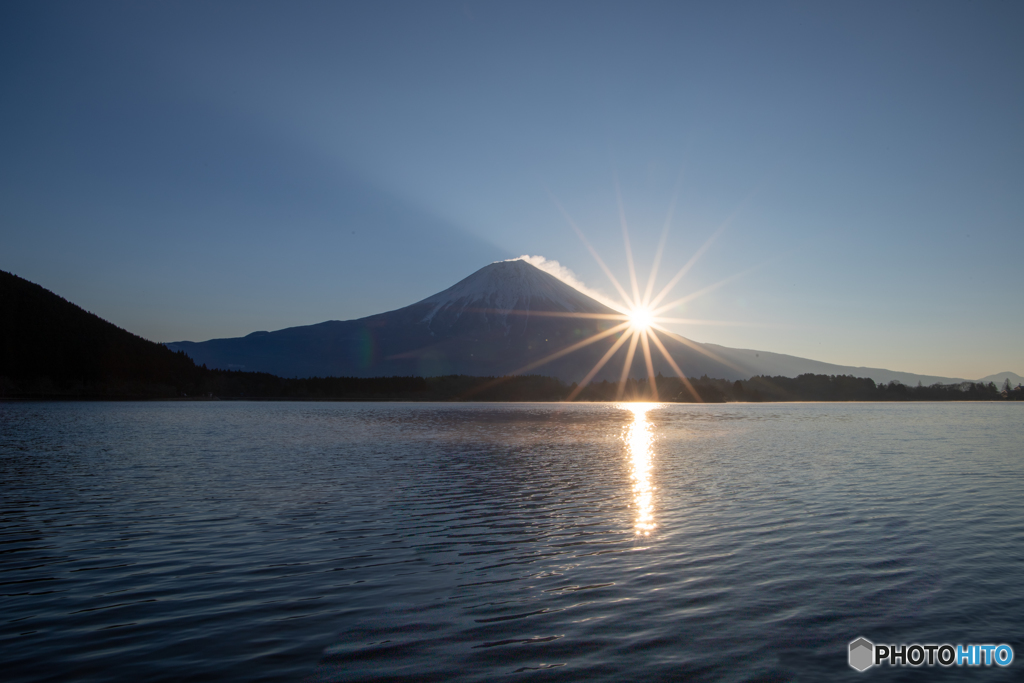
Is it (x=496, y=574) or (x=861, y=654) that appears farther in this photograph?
(x=496, y=574)

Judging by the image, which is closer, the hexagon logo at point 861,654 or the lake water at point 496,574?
the lake water at point 496,574

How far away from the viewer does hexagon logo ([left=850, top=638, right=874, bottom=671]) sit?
11.1 metres

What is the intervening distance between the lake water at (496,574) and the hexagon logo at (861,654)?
0.86 ft

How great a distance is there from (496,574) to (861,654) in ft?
28.6

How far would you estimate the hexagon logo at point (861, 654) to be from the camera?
36.3 feet

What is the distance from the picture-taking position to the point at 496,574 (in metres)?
16.4

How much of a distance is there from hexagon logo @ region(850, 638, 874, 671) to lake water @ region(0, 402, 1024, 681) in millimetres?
263

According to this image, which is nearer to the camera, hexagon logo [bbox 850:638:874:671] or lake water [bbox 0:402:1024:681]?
lake water [bbox 0:402:1024:681]

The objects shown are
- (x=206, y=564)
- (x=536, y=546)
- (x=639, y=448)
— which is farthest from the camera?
(x=639, y=448)

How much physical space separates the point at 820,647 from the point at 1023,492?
92.4ft

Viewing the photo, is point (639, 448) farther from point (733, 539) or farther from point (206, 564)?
point (206, 564)

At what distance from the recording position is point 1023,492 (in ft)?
101

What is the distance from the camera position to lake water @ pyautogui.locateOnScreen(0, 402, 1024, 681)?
1095 centimetres

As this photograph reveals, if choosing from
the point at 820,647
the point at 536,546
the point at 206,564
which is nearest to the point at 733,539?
the point at 536,546
